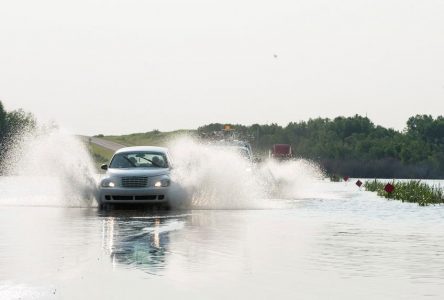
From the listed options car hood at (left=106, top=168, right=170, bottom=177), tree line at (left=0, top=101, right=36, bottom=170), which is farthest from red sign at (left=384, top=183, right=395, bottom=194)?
tree line at (left=0, top=101, right=36, bottom=170)

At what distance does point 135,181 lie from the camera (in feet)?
103

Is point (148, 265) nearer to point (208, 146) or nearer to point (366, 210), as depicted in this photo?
point (366, 210)

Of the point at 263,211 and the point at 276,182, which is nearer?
the point at 263,211

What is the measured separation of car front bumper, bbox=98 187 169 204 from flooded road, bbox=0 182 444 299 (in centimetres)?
173

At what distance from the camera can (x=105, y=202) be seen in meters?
31.4

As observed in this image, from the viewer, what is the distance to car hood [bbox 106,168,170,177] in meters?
31.5

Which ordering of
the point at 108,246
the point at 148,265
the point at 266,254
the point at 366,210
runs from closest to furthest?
the point at 148,265 < the point at 266,254 < the point at 108,246 < the point at 366,210

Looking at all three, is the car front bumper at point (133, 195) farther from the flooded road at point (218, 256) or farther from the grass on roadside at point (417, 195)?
the grass on roadside at point (417, 195)

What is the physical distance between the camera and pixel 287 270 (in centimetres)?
1555

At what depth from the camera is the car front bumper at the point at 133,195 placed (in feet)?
102

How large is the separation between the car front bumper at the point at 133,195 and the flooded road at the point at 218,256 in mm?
1733

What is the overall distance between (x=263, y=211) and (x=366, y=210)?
401 cm

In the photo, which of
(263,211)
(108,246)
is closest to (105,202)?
(263,211)

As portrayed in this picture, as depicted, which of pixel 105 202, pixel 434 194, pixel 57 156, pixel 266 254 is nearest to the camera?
pixel 266 254
